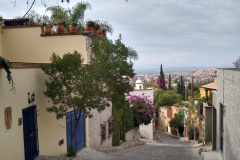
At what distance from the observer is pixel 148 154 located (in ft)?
60.2

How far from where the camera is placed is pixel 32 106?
11.2 metres

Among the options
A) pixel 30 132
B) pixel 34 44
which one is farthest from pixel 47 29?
pixel 30 132

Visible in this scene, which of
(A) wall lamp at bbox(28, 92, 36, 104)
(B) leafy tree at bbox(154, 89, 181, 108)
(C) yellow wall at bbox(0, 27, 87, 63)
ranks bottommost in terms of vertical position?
(B) leafy tree at bbox(154, 89, 181, 108)

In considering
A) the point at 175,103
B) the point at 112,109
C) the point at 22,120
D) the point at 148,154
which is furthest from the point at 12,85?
the point at 175,103

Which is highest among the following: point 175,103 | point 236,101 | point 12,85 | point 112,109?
point 12,85

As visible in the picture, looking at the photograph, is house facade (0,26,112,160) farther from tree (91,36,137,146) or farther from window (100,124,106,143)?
tree (91,36,137,146)

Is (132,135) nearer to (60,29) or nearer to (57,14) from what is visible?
(57,14)

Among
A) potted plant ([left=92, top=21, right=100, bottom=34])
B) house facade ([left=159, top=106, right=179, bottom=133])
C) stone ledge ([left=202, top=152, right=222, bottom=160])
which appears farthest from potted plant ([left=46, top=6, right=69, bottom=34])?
house facade ([left=159, top=106, right=179, bottom=133])

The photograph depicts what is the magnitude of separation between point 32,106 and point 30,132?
89 cm

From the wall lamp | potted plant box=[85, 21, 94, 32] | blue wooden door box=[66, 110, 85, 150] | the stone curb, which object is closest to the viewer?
the wall lamp

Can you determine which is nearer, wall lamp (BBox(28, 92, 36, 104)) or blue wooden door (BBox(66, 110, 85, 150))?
wall lamp (BBox(28, 92, 36, 104))

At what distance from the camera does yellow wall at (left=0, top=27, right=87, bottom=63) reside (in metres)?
15.9

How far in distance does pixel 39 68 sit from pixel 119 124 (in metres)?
12.1

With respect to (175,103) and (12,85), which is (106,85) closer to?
(12,85)
